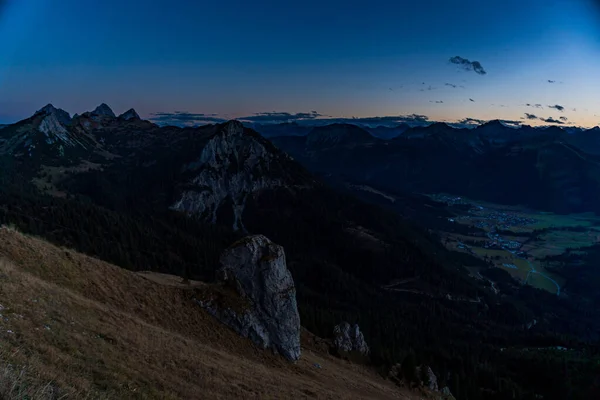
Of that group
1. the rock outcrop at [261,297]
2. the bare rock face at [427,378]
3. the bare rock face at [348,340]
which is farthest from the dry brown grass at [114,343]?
the bare rock face at [427,378]

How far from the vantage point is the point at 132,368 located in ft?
70.5

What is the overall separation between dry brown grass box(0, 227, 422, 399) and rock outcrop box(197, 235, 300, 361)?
177 cm

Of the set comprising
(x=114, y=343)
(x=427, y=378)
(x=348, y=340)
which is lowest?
(x=427, y=378)

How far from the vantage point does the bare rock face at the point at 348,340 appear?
73.5 m

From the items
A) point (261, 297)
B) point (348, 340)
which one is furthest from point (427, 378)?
point (261, 297)

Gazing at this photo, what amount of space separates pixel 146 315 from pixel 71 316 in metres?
12.8

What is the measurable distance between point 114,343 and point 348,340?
61.9 metres

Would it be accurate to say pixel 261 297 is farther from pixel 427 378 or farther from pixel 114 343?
pixel 427 378

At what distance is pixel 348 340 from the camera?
77.7m

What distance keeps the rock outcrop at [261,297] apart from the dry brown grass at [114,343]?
177cm

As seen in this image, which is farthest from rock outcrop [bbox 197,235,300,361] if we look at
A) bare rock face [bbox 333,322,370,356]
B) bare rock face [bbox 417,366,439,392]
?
bare rock face [bbox 417,366,439,392]

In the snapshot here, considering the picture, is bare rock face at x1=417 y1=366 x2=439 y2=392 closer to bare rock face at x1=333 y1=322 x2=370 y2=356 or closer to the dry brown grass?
bare rock face at x1=333 y1=322 x2=370 y2=356

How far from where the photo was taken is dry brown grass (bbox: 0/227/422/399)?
17.2 m

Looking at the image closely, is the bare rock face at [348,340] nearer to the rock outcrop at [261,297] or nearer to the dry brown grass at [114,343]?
the dry brown grass at [114,343]
